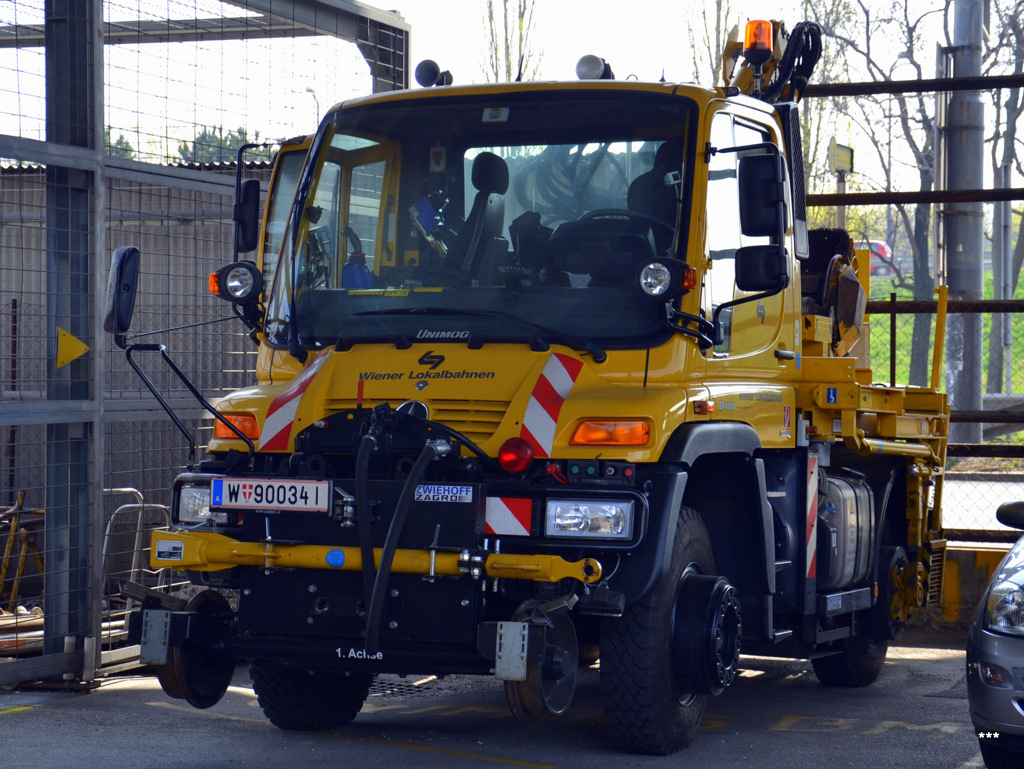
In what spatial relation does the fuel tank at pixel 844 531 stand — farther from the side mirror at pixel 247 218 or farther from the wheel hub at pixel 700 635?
the side mirror at pixel 247 218

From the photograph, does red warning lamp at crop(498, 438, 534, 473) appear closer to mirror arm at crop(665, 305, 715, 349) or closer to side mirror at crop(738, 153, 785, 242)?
mirror arm at crop(665, 305, 715, 349)

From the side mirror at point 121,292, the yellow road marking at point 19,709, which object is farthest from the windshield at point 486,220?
the yellow road marking at point 19,709

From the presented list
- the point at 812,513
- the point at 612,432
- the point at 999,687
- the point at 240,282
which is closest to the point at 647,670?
the point at 612,432

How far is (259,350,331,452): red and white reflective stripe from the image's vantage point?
18.1ft

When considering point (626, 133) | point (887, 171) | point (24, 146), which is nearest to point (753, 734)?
point (626, 133)

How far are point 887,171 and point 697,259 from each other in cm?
2381

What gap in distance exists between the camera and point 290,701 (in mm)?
6211

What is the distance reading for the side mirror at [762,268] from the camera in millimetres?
5629

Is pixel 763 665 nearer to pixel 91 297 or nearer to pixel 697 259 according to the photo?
pixel 697 259

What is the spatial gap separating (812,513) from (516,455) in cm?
214

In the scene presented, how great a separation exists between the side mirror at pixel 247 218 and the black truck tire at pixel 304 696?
2.05 m

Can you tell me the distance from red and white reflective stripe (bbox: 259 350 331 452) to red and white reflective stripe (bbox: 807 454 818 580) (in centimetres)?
256

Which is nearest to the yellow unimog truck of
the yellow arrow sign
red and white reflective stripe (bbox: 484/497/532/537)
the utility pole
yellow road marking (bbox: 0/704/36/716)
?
red and white reflective stripe (bbox: 484/497/532/537)

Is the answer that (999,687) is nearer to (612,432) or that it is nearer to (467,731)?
(612,432)
